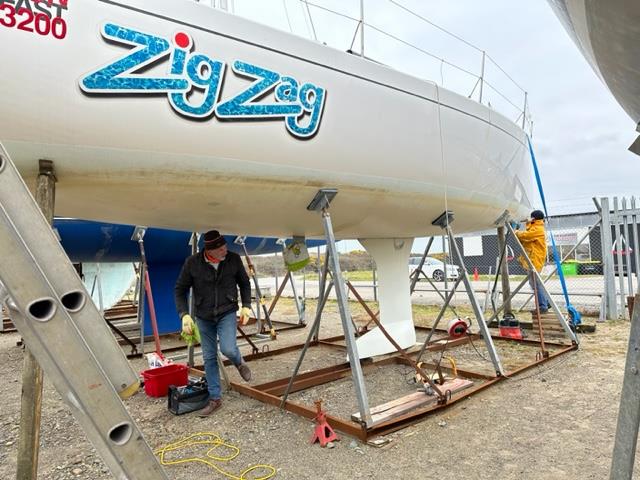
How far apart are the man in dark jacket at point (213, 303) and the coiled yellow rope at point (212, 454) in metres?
0.50

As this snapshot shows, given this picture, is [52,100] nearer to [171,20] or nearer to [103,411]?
[171,20]

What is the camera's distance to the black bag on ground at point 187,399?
3.76 meters

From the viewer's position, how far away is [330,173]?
3.24 meters

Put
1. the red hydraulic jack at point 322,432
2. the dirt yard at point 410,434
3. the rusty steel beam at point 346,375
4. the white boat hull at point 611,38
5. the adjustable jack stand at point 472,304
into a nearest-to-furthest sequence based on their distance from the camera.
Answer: the white boat hull at point 611,38, the dirt yard at point 410,434, the red hydraulic jack at point 322,432, the rusty steel beam at point 346,375, the adjustable jack stand at point 472,304

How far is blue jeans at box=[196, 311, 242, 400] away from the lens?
3768 mm

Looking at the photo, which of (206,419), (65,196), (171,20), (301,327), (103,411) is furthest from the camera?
(301,327)

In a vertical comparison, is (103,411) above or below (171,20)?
below

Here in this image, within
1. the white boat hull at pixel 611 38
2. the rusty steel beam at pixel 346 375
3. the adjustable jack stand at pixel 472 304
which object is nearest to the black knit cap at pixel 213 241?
the rusty steel beam at pixel 346 375

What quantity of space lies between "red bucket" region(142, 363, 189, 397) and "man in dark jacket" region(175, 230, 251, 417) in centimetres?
69

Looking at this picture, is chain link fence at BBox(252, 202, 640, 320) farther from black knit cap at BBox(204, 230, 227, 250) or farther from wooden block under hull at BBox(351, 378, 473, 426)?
black knit cap at BBox(204, 230, 227, 250)

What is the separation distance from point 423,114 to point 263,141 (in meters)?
1.55

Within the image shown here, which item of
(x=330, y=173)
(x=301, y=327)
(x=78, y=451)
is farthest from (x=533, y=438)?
(x=301, y=327)

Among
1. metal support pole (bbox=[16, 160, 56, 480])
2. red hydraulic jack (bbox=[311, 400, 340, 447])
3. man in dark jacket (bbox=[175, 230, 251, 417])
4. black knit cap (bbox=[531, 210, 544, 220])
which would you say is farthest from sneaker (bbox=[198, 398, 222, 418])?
black knit cap (bbox=[531, 210, 544, 220])

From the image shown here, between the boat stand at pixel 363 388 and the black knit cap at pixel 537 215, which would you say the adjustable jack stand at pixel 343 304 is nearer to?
the boat stand at pixel 363 388
